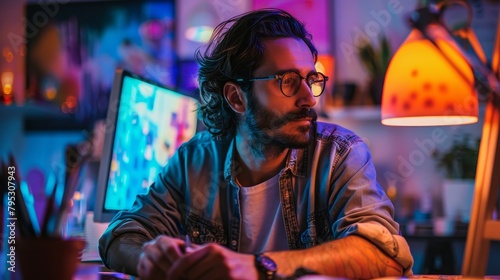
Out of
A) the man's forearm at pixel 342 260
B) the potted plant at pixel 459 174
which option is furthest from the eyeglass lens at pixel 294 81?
the potted plant at pixel 459 174

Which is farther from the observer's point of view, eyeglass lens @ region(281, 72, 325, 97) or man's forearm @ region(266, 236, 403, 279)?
eyeglass lens @ region(281, 72, 325, 97)

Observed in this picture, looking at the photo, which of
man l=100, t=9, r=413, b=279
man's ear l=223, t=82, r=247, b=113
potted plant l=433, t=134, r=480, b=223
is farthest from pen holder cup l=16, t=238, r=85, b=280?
potted plant l=433, t=134, r=480, b=223

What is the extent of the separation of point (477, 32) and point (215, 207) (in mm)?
3310

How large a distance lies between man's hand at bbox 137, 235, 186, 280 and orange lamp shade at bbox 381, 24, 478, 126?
2.49 ft

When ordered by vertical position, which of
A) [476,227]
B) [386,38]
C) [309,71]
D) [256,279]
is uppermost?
[386,38]

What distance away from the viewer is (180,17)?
17.1 ft

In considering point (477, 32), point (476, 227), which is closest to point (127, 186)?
point (476, 227)

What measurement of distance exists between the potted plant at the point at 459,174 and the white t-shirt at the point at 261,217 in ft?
8.46

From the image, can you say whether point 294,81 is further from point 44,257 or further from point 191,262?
point 44,257

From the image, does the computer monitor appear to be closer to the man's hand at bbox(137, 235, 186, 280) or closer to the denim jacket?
the denim jacket

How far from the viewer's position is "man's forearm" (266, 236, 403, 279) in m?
1.25

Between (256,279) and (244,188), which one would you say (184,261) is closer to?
(256,279)

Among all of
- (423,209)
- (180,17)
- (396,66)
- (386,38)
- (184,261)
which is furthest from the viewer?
(180,17)

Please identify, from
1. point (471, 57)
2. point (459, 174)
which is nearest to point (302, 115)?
point (471, 57)
